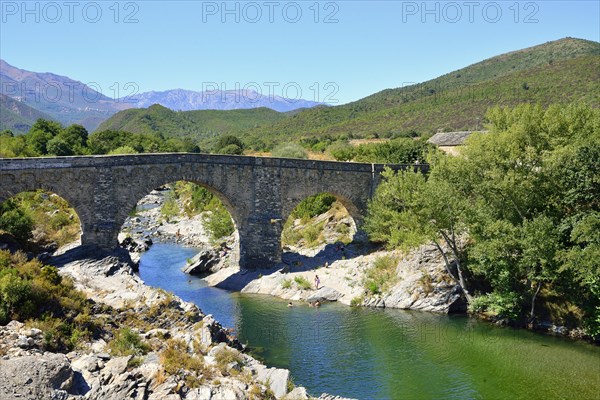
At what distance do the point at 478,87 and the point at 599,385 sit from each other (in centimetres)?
6416

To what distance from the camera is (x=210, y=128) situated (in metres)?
138

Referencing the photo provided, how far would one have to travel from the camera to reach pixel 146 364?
16328 mm

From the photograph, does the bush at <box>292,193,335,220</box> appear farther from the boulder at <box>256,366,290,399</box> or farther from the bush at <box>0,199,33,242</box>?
the boulder at <box>256,366,290,399</box>

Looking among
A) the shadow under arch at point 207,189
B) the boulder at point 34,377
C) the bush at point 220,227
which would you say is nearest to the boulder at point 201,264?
the shadow under arch at point 207,189

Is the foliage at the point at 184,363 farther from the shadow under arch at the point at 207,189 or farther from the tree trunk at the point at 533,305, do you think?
the tree trunk at the point at 533,305

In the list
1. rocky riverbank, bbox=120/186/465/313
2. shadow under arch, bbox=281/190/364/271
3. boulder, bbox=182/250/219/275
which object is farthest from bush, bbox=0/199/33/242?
shadow under arch, bbox=281/190/364/271

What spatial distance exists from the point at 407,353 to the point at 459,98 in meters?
60.0

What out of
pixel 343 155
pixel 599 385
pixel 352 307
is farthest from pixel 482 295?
pixel 343 155

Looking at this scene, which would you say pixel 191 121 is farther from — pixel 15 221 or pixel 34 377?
pixel 34 377

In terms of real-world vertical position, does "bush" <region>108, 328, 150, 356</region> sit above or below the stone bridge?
below

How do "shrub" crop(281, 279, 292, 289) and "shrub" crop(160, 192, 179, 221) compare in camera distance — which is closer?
"shrub" crop(281, 279, 292, 289)

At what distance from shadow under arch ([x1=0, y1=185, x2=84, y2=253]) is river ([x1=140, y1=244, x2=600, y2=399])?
355 inches

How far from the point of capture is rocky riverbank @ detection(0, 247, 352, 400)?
14.8 m

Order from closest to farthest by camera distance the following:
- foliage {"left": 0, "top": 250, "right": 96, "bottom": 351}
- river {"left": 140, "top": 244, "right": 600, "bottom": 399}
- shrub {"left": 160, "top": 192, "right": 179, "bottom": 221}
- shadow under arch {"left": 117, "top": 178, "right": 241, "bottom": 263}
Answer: foliage {"left": 0, "top": 250, "right": 96, "bottom": 351} → river {"left": 140, "top": 244, "right": 600, "bottom": 399} → shadow under arch {"left": 117, "top": 178, "right": 241, "bottom": 263} → shrub {"left": 160, "top": 192, "right": 179, "bottom": 221}
